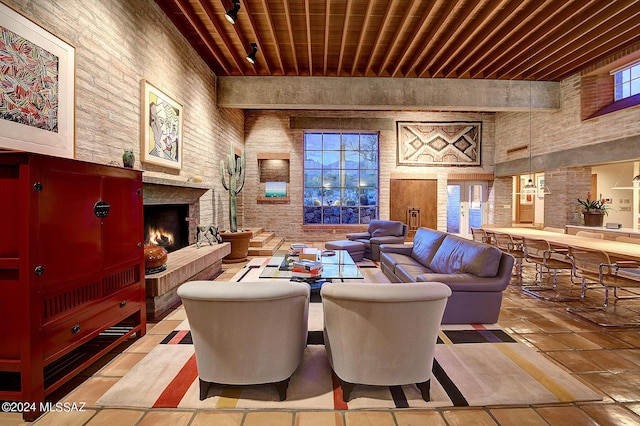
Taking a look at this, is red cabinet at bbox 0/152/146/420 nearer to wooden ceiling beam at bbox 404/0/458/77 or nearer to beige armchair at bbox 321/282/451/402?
beige armchair at bbox 321/282/451/402

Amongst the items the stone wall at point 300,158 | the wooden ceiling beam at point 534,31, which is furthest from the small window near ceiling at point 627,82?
the stone wall at point 300,158

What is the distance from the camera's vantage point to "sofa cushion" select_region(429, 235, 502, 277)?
10.3 ft

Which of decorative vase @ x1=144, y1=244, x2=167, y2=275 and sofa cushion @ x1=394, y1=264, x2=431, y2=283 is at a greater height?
decorative vase @ x1=144, y1=244, x2=167, y2=275

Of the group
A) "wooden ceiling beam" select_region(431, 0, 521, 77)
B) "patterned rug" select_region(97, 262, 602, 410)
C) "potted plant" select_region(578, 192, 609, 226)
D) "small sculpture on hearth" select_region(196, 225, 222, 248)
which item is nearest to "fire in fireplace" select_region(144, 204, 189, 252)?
"small sculpture on hearth" select_region(196, 225, 222, 248)

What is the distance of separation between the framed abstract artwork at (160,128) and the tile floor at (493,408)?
7.57 feet

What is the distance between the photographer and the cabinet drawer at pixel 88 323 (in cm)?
188

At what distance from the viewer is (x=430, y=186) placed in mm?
9227

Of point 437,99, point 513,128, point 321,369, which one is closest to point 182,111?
point 321,369

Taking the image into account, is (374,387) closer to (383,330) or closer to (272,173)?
(383,330)

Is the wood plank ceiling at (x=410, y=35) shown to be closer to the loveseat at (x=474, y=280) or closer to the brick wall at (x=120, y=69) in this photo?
the brick wall at (x=120, y=69)

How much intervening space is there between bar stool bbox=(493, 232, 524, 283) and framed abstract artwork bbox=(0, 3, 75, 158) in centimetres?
583

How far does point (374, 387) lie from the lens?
2059 millimetres

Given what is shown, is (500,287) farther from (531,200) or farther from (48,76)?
(531,200)

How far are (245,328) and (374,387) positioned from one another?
995mm
